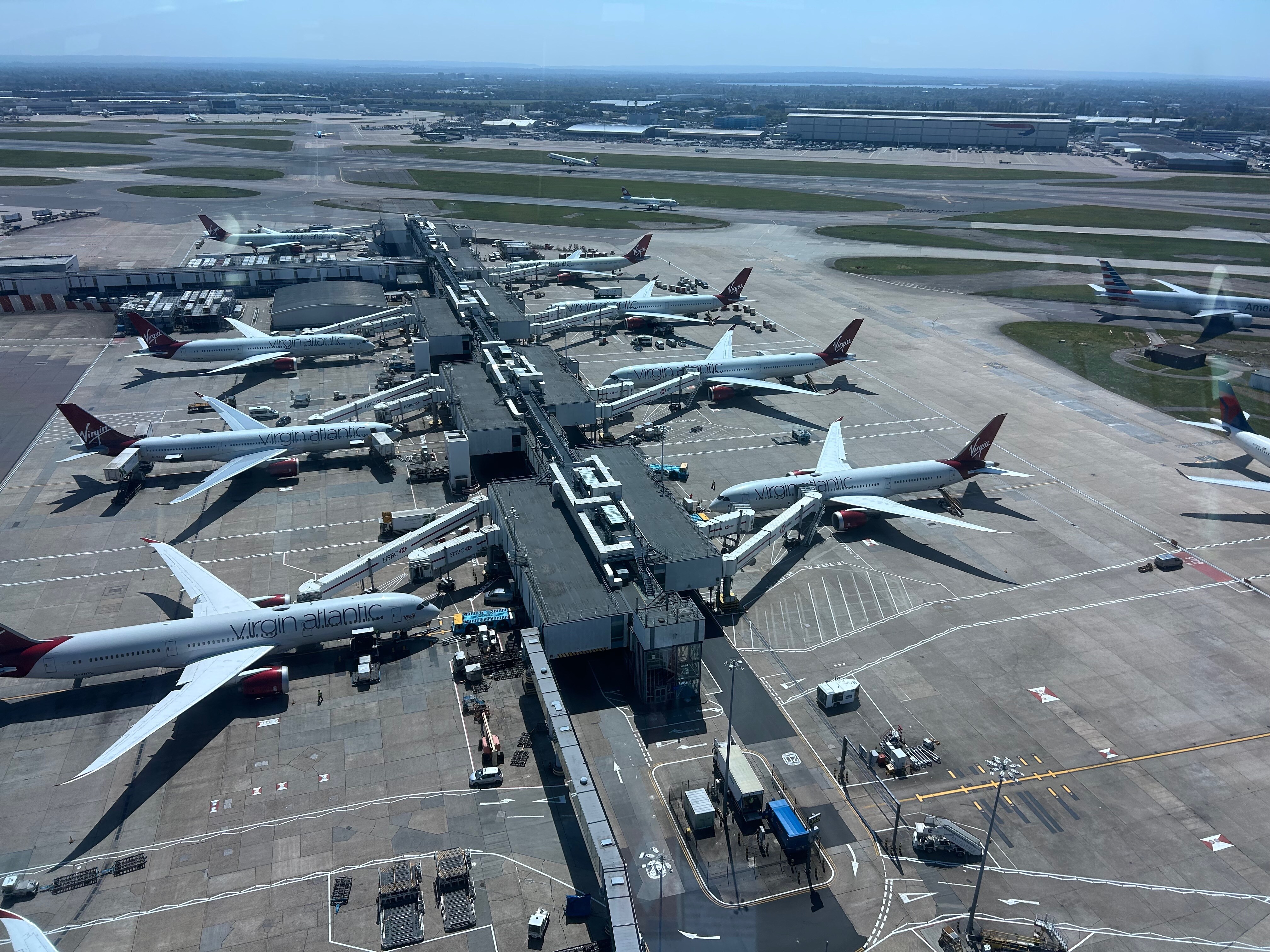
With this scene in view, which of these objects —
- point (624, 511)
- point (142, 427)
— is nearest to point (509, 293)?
point (142, 427)

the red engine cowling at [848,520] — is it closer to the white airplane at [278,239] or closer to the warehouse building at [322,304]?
the warehouse building at [322,304]

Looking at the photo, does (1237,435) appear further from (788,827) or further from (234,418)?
(234,418)

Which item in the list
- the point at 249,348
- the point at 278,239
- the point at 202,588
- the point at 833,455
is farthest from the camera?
the point at 278,239

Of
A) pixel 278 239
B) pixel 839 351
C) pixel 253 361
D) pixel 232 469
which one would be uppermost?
pixel 278 239

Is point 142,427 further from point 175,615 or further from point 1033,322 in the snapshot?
point 1033,322

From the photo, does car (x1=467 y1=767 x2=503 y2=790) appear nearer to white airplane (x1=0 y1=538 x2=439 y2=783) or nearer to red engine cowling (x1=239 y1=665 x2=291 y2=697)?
white airplane (x1=0 y1=538 x2=439 y2=783)

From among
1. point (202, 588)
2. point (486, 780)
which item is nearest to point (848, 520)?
point (486, 780)

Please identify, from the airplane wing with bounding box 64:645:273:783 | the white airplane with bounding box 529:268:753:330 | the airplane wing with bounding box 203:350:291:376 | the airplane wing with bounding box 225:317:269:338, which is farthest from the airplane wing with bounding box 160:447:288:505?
the white airplane with bounding box 529:268:753:330
